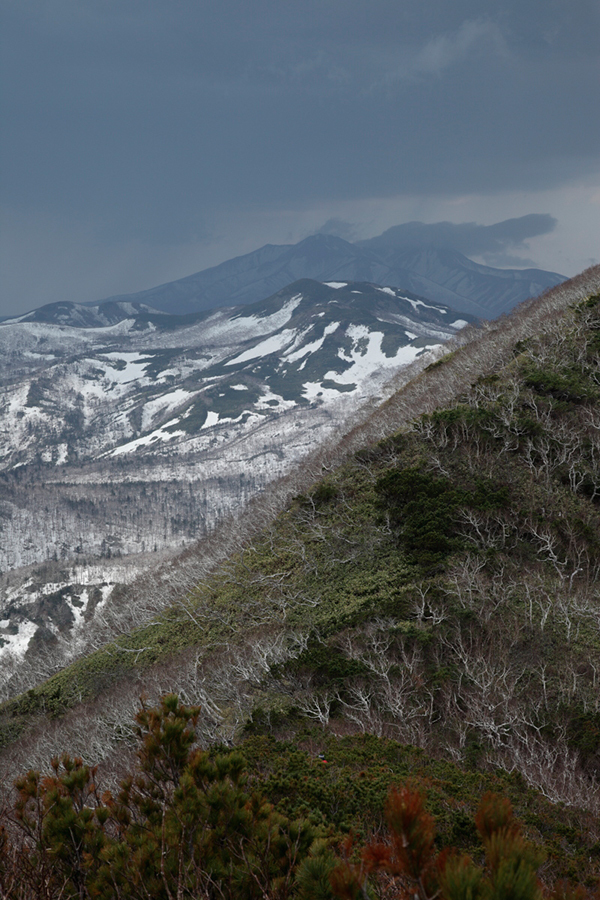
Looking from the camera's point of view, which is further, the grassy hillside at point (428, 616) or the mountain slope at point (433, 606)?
the mountain slope at point (433, 606)

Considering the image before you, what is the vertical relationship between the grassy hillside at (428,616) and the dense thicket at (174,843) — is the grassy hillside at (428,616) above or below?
below

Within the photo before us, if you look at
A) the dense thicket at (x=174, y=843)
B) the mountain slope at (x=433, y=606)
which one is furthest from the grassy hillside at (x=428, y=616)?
the dense thicket at (x=174, y=843)

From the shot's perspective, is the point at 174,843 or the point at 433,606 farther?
the point at 433,606

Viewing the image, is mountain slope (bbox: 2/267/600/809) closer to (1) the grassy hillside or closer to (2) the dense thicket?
(1) the grassy hillside

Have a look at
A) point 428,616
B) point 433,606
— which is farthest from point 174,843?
point 433,606

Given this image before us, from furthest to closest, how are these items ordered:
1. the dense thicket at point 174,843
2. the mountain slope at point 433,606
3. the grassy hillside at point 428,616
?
the mountain slope at point 433,606
the grassy hillside at point 428,616
the dense thicket at point 174,843

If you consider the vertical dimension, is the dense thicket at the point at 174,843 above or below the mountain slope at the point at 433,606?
above

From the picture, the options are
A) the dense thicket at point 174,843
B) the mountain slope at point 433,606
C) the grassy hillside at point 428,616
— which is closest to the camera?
the dense thicket at point 174,843

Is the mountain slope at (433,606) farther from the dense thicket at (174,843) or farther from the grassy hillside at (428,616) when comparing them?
the dense thicket at (174,843)

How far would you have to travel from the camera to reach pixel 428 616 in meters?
17.4

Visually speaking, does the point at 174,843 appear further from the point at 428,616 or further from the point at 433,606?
the point at 433,606

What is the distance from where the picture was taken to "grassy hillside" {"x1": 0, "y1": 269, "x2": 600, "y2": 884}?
13.0 meters

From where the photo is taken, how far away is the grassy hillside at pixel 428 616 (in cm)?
1305

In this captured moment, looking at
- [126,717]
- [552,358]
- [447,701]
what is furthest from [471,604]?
[552,358]
